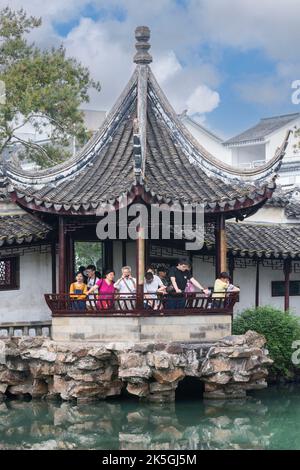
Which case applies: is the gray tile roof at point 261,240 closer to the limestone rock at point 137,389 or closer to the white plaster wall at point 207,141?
the limestone rock at point 137,389

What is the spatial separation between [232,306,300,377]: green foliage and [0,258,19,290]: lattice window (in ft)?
13.6

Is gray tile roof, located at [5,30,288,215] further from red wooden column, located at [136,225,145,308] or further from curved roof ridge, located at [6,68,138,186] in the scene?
red wooden column, located at [136,225,145,308]

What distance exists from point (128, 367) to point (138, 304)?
1197 mm

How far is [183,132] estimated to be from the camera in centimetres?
2022

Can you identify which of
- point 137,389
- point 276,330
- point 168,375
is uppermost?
point 276,330

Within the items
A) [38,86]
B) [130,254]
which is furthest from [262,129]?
[130,254]

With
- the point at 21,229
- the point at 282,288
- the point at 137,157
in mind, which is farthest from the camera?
the point at 282,288

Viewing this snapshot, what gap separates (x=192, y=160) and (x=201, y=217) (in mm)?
1741

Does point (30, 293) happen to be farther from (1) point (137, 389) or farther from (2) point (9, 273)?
(1) point (137, 389)

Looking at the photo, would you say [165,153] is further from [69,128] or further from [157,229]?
[69,128]

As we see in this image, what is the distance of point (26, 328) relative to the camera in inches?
731

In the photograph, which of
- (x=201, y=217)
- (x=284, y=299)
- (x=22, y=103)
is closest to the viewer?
(x=201, y=217)

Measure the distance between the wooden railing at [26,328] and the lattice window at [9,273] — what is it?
104 cm
